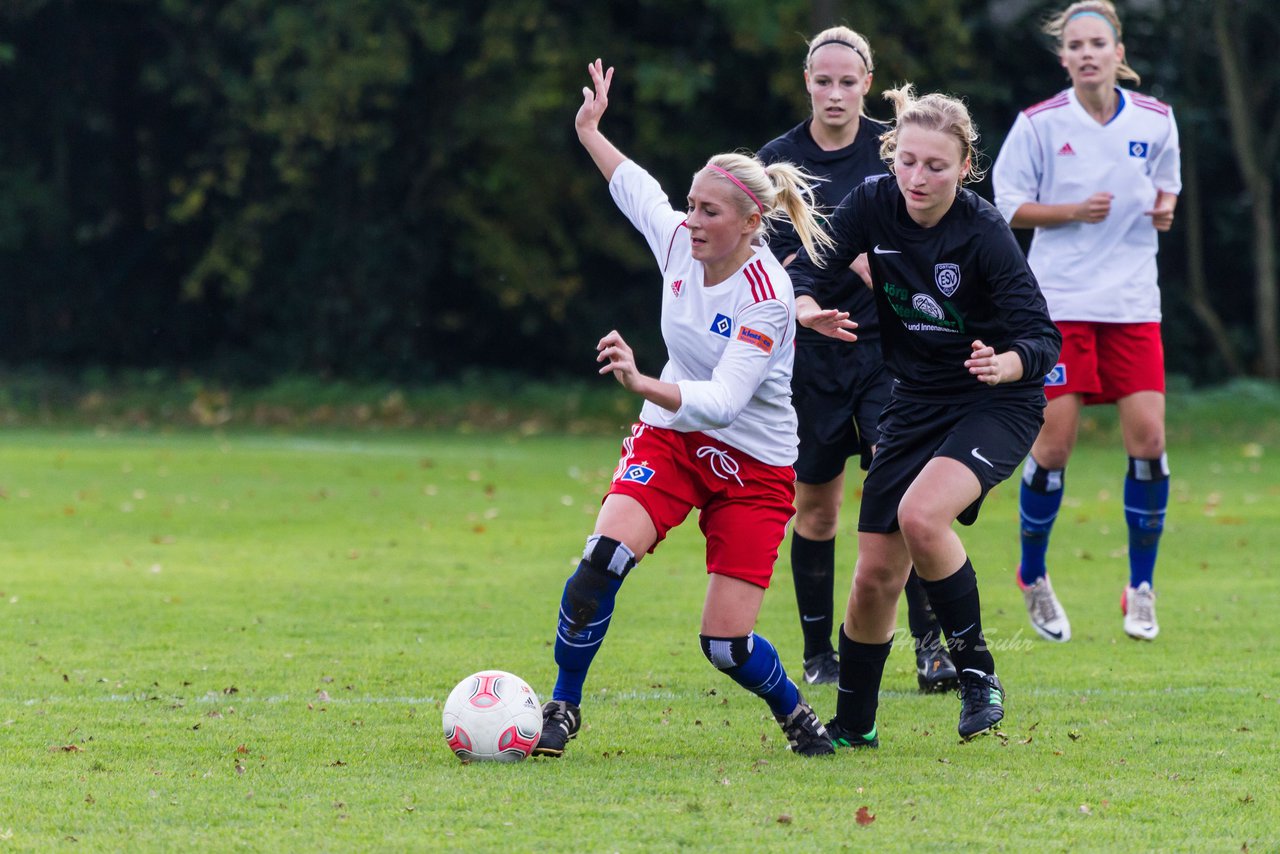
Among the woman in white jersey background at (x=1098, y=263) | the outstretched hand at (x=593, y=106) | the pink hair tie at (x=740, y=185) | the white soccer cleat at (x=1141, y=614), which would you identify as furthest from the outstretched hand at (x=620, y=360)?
the white soccer cleat at (x=1141, y=614)

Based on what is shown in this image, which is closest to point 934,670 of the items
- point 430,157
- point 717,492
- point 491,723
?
point 717,492

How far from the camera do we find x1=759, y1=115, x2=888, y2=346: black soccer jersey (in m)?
6.53

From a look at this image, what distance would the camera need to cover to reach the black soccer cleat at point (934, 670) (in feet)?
20.9

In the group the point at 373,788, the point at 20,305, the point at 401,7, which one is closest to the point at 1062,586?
the point at 373,788

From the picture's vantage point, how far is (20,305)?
87.8 feet

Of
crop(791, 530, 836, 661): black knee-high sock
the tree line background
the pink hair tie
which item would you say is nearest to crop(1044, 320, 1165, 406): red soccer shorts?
crop(791, 530, 836, 661): black knee-high sock

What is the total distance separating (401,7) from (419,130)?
6.93 feet

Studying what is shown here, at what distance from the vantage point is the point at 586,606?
16.9 ft

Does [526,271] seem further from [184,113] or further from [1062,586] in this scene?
[1062,586]

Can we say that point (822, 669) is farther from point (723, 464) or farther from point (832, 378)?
point (723, 464)

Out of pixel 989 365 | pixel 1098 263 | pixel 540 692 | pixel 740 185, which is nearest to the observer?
pixel 989 365

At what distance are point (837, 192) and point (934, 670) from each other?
1820mm

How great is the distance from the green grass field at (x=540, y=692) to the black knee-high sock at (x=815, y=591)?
0.36 m

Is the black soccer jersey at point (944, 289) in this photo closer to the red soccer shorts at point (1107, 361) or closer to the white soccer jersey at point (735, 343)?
the white soccer jersey at point (735, 343)
